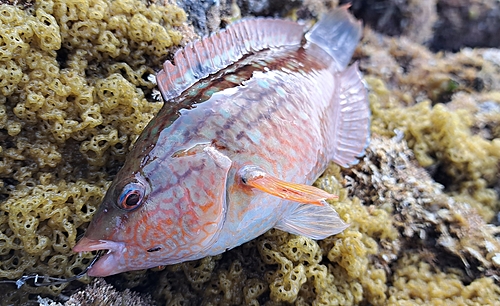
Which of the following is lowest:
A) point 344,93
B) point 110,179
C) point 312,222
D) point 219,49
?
point 312,222

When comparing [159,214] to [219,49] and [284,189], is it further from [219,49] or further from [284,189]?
[219,49]

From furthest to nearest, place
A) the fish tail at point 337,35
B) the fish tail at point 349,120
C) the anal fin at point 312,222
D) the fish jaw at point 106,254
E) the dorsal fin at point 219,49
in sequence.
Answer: the fish tail at point 337,35, the fish tail at point 349,120, the anal fin at point 312,222, the dorsal fin at point 219,49, the fish jaw at point 106,254

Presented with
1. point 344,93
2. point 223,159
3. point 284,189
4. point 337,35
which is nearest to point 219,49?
point 223,159

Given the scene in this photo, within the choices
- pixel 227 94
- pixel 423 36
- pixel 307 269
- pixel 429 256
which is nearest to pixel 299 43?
pixel 227 94

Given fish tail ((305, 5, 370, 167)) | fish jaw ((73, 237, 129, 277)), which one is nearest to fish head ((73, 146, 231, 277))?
fish jaw ((73, 237, 129, 277))

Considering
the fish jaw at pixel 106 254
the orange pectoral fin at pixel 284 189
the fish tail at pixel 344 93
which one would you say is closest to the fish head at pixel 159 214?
the fish jaw at pixel 106 254

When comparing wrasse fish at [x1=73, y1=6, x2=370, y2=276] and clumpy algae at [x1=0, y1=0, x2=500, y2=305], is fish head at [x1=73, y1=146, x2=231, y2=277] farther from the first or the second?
clumpy algae at [x1=0, y1=0, x2=500, y2=305]

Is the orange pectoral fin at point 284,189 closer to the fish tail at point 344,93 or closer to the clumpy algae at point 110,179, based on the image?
the clumpy algae at point 110,179

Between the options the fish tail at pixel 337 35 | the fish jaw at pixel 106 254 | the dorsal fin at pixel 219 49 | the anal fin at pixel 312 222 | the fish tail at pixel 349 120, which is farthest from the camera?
the fish tail at pixel 337 35
